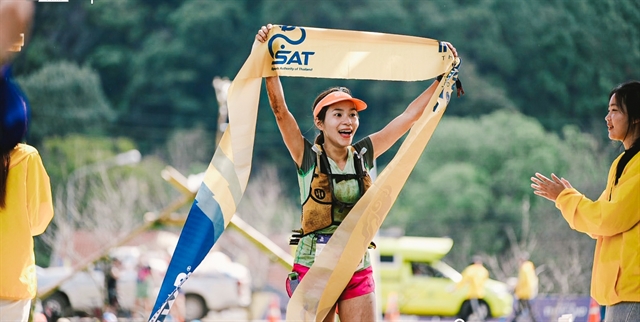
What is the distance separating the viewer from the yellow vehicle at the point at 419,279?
71.9 ft

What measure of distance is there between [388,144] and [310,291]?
968 millimetres

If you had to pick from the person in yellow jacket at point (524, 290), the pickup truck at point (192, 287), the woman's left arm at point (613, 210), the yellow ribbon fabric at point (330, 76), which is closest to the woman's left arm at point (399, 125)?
the yellow ribbon fabric at point (330, 76)

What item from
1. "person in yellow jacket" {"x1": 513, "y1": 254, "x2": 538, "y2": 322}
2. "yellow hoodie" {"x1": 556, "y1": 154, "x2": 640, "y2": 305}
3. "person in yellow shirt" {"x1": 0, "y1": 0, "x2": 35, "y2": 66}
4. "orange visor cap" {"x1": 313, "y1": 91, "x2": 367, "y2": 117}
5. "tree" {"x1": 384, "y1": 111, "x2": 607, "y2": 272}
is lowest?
"person in yellow jacket" {"x1": 513, "y1": 254, "x2": 538, "y2": 322}

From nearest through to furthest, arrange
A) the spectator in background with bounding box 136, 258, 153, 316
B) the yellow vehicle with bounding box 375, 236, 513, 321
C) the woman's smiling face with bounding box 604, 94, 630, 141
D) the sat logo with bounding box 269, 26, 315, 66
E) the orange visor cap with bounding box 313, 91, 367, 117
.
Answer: the woman's smiling face with bounding box 604, 94, 630, 141
the orange visor cap with bounding box 313, 91, 367, 117
the sat logo with bounding box 269, 26, 315, 66
the spectator in background with bounding box 136, 258, 153, 316
the yellow vehicle with bounding box 375, 236, 513, 321

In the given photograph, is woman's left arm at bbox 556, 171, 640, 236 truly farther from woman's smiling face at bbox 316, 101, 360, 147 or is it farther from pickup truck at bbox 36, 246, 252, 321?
pickup truck at bbox 36, 246, 252, 321

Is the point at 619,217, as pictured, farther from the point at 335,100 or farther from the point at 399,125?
the point at 335,100

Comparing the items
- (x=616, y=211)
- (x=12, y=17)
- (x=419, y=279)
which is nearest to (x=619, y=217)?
(x=616, y=211)

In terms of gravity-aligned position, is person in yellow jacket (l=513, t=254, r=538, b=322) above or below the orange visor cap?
below

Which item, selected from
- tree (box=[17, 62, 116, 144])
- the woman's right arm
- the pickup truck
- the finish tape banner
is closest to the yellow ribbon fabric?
the finish tape banner

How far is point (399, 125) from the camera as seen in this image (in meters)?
5.36

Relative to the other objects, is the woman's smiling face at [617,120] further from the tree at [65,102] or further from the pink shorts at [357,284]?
the tree at [65,102]

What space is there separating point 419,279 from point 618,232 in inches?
737

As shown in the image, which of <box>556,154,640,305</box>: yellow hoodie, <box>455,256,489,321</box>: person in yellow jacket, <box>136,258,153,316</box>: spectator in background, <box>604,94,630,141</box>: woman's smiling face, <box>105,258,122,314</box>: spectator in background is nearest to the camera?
<box>556,154,640,305</box>: yellow hoodie

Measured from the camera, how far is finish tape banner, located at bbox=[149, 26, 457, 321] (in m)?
4.86
